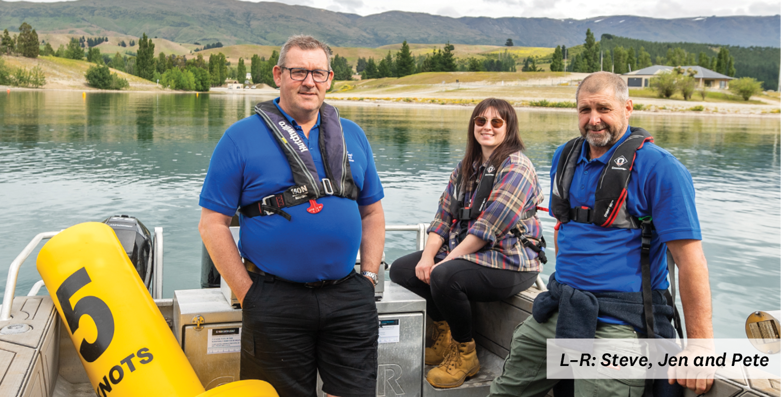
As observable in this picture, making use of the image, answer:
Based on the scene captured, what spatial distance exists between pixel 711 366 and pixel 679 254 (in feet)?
1.30

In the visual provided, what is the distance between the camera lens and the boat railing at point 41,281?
8.82ft

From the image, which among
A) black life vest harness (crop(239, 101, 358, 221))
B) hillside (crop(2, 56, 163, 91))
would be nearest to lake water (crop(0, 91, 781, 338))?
black life vest harness (crop(239, 101, 358, 221))

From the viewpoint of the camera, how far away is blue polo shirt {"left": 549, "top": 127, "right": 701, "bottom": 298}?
2152 millimetres

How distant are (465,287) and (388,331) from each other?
1.47ft

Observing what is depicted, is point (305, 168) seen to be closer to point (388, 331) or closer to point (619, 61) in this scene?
point (388, 331)

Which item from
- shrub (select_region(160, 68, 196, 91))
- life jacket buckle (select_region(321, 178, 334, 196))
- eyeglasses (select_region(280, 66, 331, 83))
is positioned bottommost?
life jacket buckle (select_region(321, 178, 334, 196))

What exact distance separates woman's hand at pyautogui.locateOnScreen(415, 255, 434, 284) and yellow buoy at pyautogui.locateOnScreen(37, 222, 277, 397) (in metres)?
1.25

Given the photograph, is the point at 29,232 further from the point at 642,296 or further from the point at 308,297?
the point at 642,296

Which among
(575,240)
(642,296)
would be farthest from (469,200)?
(642,296)

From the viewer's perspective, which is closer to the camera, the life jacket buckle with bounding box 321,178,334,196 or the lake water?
the life jacket buckle with bounding box 321,178,334,196

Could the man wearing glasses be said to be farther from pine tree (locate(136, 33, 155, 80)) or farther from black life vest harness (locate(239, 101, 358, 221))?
pine tree (locate(136, 33, 155, 80))

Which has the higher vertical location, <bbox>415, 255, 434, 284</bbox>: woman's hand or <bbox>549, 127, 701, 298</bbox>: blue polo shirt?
<bbox>549, 127, 701, 298</bbox>: blue polo shirt

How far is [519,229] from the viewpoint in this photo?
320 centimetres

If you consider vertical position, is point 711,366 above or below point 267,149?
below
